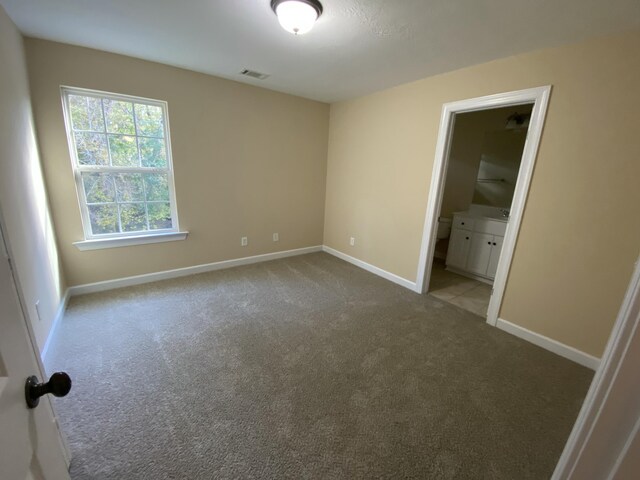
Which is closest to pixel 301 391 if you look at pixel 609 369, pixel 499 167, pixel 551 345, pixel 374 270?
pixel 609 369

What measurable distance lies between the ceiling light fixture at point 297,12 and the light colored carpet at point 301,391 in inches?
89.7

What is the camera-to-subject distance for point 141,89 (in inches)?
109

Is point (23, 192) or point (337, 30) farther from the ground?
point (337, 30)

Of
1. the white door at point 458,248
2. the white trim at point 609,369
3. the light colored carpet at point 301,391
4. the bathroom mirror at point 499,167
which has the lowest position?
the light colored carpet at point 301,391

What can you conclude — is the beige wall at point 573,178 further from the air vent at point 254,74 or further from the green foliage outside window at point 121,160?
the green foliage outside window at point 121,160

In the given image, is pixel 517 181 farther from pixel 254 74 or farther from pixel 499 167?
pixel 254 74

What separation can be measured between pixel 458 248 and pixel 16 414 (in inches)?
164

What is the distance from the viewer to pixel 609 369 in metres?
0.47

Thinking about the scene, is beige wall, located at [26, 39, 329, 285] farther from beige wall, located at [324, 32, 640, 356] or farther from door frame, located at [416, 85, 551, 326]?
door frame, located at [416, 85, 551, 326]

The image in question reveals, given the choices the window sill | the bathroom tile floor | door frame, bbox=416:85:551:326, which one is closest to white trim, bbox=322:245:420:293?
door frame, bbox=416:85:551:326

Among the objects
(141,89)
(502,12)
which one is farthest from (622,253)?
(141,89)

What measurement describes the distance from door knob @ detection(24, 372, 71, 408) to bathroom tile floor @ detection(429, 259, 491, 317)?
315 centimetres

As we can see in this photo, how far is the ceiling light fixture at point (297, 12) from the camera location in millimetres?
1634

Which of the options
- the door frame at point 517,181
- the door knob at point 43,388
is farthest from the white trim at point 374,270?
the door knob at point 43,388
